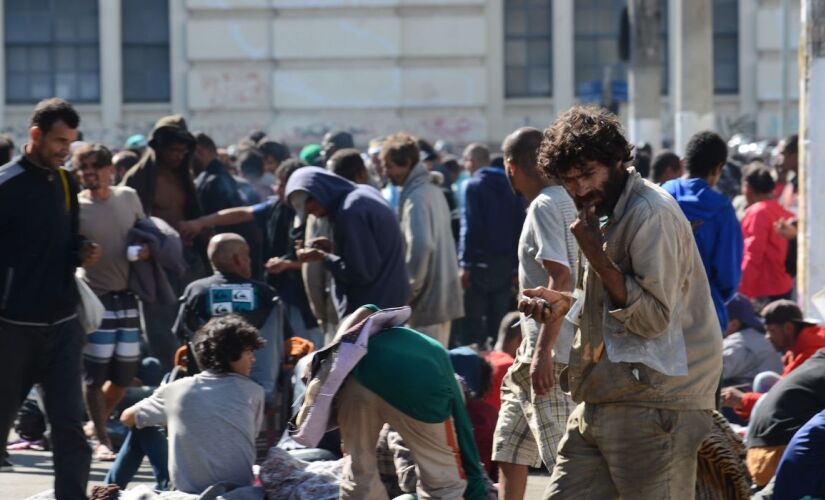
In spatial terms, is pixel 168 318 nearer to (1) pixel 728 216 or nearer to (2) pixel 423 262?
(2) pixel 423 262

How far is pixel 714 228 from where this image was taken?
8.03 m

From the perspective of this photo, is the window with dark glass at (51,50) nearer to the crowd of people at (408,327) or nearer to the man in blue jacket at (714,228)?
the crowd of people at (408,327)

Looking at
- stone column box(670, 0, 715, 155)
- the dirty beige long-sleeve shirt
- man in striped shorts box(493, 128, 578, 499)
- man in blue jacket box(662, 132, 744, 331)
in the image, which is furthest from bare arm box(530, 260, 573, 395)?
stone column box(670, 0, 715, 155)

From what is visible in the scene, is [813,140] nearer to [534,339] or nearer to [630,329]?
[534,339]

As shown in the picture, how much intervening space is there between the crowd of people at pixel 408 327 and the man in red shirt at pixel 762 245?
0.02 metres

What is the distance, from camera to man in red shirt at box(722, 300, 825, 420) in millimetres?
8938

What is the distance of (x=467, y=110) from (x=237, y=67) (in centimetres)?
347

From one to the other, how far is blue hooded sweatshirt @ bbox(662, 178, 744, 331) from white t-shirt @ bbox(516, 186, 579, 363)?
4.95 feet

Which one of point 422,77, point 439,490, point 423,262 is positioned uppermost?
point 422,77

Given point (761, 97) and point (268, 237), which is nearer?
point (268, 237)

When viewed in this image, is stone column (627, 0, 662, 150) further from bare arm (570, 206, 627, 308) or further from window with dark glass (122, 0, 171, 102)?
bare arm (570, 206, 627, 308)

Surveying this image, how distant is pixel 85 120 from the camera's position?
25281 millimetres

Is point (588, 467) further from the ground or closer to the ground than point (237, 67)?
closer to the ground

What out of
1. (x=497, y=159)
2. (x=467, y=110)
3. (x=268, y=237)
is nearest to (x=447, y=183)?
(x=497, y=159)
